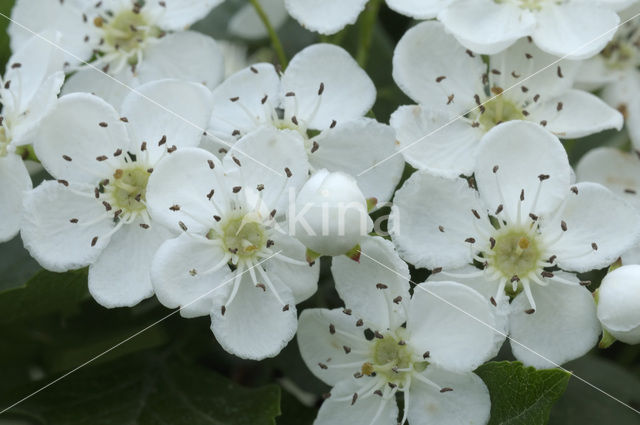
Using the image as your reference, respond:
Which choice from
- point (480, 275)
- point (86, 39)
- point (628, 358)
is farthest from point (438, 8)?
point (628, 358)

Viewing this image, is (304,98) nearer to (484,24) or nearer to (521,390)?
(484,24)

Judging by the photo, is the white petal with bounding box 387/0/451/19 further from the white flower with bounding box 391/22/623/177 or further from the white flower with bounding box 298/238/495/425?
the white flower with bounding box 298/238/495/425

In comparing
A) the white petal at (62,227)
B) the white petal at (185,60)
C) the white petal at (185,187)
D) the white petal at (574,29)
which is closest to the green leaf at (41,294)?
the white petal at (62,227)

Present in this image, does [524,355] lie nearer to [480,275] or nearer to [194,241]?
[480,275]

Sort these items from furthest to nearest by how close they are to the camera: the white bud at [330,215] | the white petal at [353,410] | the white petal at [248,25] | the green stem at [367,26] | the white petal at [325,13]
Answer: the white petal at [248,25]
the green stem at [367,26]
the white petal at [325,13]
the white petal at [353,410]
the white bud at [330,215]

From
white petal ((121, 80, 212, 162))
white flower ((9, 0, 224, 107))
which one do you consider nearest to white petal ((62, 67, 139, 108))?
white flower ((9, 0, 224, 107))

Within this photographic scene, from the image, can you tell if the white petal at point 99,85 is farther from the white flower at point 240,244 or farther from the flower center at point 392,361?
the flower center at point 392,361
